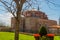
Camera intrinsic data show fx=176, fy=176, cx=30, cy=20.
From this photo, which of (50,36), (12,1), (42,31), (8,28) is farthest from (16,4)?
(8,28)

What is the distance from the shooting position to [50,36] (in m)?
12.1

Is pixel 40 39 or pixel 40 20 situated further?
pixel 40 20

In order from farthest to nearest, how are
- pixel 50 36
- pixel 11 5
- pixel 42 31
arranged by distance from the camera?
1. pixel 42 31
2. pixel 50 36
3. pixel 11 5

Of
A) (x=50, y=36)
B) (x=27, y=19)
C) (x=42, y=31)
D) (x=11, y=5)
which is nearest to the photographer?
(x=11, y=5)

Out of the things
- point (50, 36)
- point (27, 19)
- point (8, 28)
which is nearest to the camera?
point (50, 36)

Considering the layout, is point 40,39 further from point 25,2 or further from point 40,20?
point 40,20

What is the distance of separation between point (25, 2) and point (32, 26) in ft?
110

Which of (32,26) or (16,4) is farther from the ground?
(16,4)

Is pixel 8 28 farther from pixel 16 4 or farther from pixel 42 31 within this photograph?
pixel 16 4

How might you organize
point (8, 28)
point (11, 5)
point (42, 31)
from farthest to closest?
point (8, 28), point (42, 31), point (11, 5)

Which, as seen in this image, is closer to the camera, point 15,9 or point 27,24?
point 15,9

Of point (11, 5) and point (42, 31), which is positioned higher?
point (11, 5)

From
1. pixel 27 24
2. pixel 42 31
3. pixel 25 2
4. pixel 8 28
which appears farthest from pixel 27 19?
pixel 25 2

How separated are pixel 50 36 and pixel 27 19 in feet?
99.2
